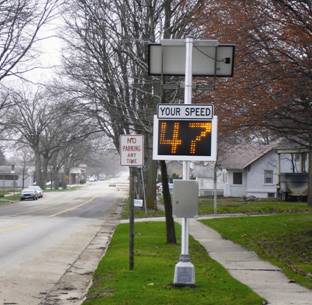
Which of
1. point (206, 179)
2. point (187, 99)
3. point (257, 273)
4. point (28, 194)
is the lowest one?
point (257, 273)

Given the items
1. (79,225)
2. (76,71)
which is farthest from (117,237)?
(76,71)

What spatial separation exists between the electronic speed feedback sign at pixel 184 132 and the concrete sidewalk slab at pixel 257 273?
2524 mm

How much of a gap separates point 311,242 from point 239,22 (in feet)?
22.7

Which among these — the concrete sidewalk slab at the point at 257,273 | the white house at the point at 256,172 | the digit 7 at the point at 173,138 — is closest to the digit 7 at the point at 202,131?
the digit 7 at the point at 173,138

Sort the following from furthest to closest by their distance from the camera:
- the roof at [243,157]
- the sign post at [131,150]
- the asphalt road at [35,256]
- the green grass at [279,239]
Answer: the roof at [243,157] < the green grass at [279,239] < the sign post at [131,150] < the asphalt road at [35,256]

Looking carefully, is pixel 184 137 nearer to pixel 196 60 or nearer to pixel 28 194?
pixel 196 60

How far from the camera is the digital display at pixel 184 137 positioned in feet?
34.4

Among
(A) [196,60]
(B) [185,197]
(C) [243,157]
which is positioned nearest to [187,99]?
(B) [185,197]

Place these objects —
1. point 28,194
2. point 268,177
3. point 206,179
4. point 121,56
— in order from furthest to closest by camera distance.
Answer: point 206,179, point 28,194, point 268,177, point 121,56

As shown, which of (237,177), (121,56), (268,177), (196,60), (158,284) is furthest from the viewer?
(237,177)

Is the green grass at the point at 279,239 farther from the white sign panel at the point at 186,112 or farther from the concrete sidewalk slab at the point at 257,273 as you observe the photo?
the white sign panel at the point at 186,112

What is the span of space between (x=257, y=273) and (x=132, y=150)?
3548 millimetres

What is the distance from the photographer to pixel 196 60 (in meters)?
12.9

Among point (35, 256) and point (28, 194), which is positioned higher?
point (28, 194)
